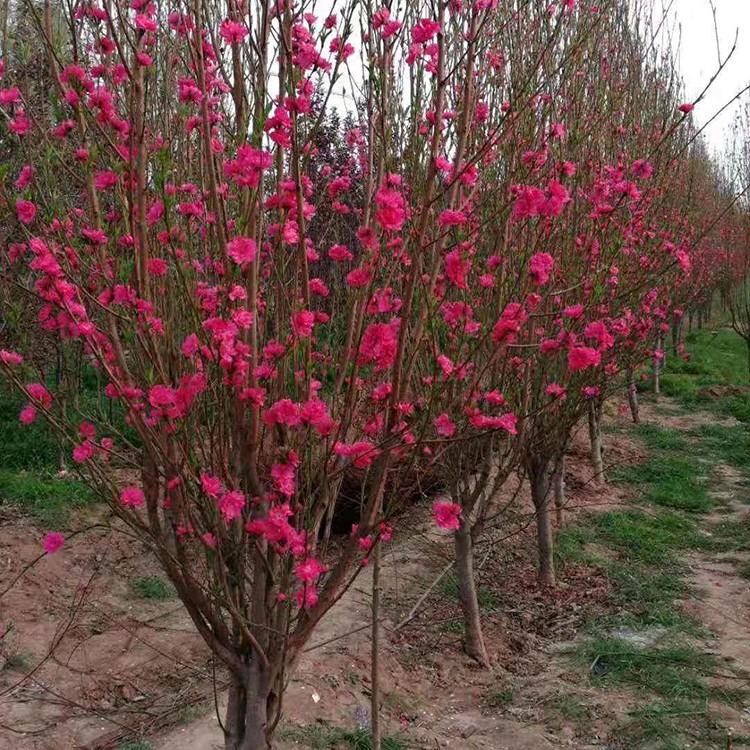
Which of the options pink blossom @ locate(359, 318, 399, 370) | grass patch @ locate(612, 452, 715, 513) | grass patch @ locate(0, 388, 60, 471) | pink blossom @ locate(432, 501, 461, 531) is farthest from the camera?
grass patch @ locate(612, 452, 715, 513)

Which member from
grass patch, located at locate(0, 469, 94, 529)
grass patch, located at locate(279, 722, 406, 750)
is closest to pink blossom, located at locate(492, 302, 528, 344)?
grass patch, located at locate(279, 722, 406, 750)

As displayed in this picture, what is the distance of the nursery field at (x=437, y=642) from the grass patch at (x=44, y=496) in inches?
0.7

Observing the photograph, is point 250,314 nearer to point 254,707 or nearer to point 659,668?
point 254,707

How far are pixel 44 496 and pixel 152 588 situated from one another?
Answer: 1809mm

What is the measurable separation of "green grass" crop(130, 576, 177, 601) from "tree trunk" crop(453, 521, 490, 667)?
7.61 feet

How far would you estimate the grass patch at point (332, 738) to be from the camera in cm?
375

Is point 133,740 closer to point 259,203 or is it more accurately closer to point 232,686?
point 232,686

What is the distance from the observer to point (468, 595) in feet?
16.1

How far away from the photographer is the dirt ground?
4.05 metres

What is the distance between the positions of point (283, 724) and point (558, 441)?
9.12 feet

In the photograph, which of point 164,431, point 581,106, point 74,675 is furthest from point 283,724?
point 581,106

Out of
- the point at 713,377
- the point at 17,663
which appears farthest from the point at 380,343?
the point at 713,377

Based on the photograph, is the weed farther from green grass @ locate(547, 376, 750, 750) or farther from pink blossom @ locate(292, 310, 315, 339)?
pink blossom @ locate(292, 310, 315, 339)

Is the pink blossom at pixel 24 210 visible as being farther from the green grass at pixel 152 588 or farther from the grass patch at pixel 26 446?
the grass patch at pixel 26 446
